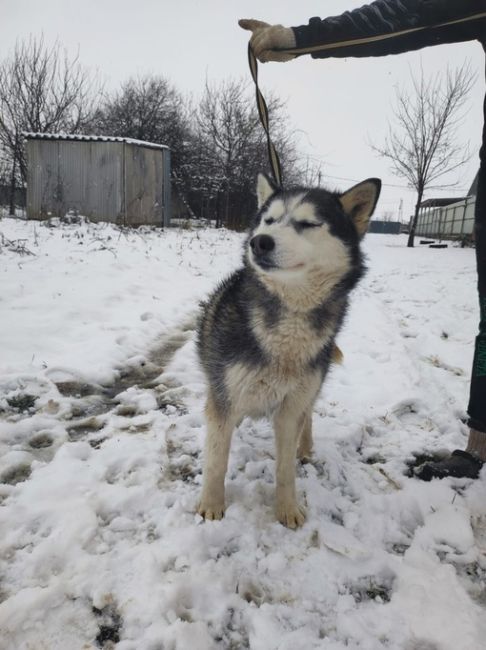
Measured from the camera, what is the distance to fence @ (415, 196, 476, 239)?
807 inches

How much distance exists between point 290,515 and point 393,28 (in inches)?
103

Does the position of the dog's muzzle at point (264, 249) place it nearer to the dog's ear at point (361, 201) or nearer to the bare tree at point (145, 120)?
the dog's ear at point (361, 201)

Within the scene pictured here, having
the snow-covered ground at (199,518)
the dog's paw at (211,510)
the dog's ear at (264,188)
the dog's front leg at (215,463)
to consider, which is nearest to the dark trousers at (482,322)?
the snow-covered ground at (199,518)

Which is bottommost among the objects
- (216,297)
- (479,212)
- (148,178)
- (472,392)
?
(472,392)

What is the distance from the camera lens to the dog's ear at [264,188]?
229 cm

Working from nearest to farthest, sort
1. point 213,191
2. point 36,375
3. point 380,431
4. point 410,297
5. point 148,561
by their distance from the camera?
point 148,561 → point 380,431 → point 36,375 → point 410,297 → point 213,191

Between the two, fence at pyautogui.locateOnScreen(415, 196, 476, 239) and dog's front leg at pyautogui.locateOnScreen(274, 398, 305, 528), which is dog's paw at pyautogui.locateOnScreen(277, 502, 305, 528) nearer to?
dog's front leg at pyautogui.locateOnScreen(274, 398, 305, 528)

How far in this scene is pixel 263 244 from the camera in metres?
1.76

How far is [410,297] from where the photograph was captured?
727 centimetres

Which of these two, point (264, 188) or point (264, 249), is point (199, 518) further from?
point (264, 188)

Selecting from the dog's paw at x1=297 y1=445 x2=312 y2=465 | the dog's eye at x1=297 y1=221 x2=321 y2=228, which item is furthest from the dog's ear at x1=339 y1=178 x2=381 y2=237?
the dog's paw at x1=297 y1=445 x2=312 y2=465

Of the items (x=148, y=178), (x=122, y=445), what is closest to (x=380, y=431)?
(x=122, y=445)

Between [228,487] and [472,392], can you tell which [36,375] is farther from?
[472,392]

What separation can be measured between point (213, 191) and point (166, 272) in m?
18.1
